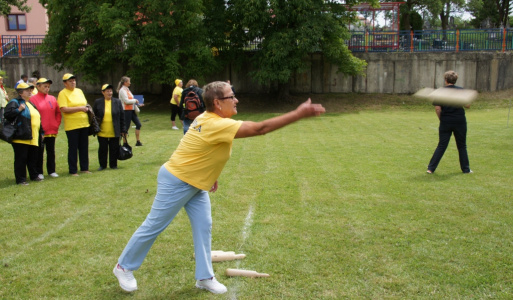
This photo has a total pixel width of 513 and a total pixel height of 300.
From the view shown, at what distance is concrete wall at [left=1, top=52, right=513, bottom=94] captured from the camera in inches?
1094

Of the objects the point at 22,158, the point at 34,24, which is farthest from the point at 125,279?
the point at 34,24

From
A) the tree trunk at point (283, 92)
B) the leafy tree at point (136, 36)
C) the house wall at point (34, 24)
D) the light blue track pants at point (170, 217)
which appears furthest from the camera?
the house wall at point (34, 24)

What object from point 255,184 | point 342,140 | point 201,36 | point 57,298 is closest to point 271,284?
point 57,298

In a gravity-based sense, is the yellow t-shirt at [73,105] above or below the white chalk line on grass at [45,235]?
above

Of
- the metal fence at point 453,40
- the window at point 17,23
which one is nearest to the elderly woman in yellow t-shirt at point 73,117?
the metal fence at point 453,40

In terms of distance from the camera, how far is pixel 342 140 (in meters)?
14.5

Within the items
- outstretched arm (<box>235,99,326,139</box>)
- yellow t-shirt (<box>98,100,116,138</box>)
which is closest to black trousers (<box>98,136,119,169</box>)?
yellow t-shirt (<box>98,100,116,138</box>)

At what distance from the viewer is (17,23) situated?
43.9m

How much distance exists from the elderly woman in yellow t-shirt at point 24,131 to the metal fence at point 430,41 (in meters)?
19.4

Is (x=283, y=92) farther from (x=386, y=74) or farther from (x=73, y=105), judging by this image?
(x=73, y=105)

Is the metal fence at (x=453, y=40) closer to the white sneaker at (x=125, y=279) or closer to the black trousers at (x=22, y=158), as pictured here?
the black trousers at (x=22, y=158)

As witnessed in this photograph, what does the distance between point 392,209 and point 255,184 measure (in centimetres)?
267

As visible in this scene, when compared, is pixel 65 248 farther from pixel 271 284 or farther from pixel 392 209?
pixel 392 209

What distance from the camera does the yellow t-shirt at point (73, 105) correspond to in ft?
31.1
